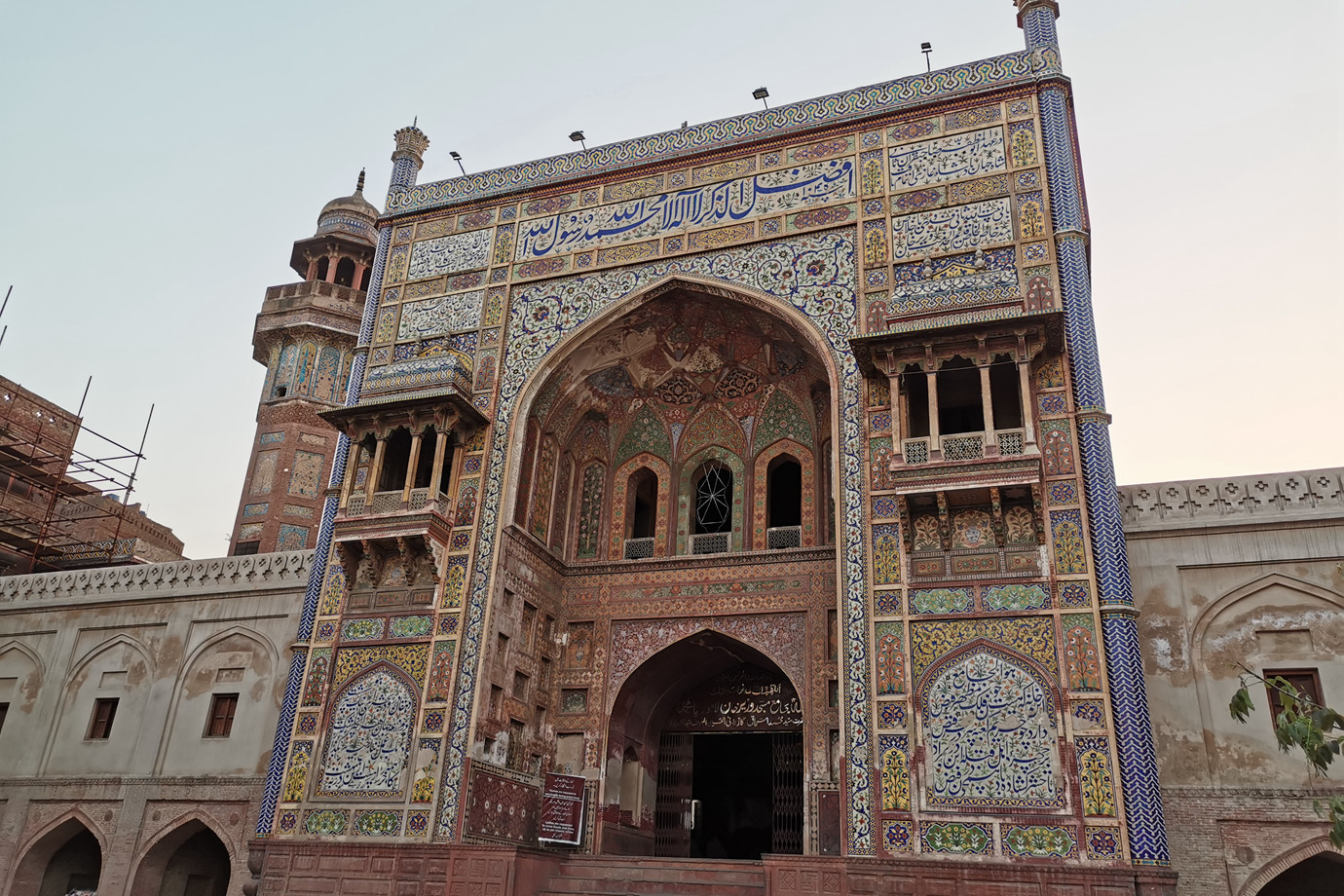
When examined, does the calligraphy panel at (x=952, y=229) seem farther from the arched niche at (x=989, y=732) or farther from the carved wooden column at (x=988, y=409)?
the arched niche at (x=989, y=732)

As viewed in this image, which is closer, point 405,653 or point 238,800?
point 405,653

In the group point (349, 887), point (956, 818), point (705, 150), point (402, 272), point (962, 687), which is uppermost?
point (705, 150)

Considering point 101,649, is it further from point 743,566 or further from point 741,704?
point 743,566

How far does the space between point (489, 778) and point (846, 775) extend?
179 inches

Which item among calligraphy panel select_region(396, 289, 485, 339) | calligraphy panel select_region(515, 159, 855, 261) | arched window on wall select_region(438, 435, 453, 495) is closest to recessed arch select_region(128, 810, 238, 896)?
arched window on wall select_region(438, 435, 453, 495)

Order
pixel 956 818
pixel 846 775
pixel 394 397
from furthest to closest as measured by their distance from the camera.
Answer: pixel 394 397
pixel 846 775
pixel 956 818

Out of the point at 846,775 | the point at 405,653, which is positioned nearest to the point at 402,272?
the point at 405,653

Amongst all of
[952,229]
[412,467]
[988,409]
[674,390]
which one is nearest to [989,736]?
[988,409]

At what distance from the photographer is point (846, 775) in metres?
11.8

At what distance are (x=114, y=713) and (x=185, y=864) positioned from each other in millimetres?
2665

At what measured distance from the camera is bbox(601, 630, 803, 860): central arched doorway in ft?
49.2

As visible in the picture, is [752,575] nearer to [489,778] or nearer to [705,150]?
[489,778]

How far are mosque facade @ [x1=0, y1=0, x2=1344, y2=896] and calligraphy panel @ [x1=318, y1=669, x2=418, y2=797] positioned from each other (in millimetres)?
46

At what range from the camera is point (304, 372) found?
25.5 metres
